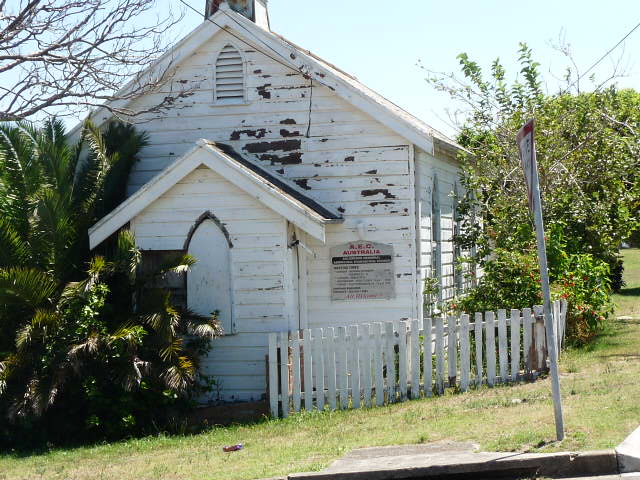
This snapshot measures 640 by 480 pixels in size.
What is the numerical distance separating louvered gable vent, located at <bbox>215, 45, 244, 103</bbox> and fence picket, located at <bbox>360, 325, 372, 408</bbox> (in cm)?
458

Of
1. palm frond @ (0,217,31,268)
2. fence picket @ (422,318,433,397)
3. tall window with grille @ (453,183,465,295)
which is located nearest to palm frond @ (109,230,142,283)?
palm frond @ (0,217,31,268)

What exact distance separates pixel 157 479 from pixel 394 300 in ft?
19.1

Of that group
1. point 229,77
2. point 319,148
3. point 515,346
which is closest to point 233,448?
point 515,346

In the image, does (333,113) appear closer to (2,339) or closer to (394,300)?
(394,300)

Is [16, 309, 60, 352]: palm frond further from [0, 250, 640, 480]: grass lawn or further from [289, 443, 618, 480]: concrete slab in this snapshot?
[289, 443, 618, 480]: concrete slab

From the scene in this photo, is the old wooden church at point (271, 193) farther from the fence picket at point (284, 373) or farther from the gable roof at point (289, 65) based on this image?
the fence picket at point (284, 373)

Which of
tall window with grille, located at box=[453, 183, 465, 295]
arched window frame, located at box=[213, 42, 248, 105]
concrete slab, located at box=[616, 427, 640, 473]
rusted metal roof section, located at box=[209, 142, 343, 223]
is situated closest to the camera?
concrete slab, located at box=[616, 427, 640, 473]

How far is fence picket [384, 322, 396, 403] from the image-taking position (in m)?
11.8

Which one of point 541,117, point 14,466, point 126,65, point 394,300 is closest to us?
point 14,466

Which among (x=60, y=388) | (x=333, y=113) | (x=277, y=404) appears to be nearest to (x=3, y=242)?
(x=60, y=388)

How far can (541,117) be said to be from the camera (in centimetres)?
1636

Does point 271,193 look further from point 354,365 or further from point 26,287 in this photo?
point 26,287

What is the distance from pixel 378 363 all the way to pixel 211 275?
2746 mm

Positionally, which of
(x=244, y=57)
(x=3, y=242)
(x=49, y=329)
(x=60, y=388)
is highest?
(x=244, y=57)
